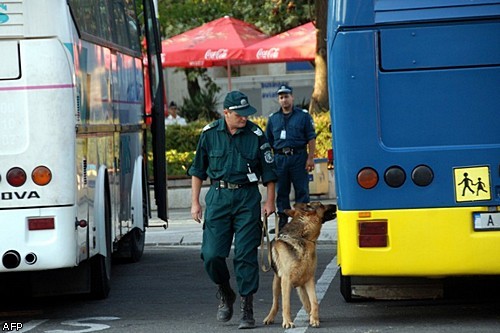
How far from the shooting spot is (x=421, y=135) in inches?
403

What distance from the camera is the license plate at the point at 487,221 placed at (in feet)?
33.2

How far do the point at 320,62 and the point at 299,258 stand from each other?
1583cm

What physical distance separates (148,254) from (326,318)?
6834 millimetres

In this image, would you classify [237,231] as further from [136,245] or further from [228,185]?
[136,245]

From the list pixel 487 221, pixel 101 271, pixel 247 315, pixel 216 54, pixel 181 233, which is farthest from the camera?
pixel 216 54

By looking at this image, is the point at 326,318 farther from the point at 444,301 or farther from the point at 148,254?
the point at 148,254

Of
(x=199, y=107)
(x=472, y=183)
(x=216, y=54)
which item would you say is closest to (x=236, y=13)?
(x=199, y=107)

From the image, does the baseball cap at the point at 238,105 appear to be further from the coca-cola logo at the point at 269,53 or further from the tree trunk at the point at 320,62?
the coca-cola logo at the point at 269,53

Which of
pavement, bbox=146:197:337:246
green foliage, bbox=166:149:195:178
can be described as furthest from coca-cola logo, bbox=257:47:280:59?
pavement, bbox=146:197:337:246

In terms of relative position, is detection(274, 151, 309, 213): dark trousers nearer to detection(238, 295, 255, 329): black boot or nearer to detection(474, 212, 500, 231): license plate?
detection(238, 295, 255, 329): black boot

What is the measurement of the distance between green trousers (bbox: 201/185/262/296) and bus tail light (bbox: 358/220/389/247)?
1084 mm

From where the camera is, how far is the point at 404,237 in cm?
1020

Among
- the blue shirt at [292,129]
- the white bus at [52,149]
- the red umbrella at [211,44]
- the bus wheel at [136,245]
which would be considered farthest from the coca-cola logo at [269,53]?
the white bus at [52,149]

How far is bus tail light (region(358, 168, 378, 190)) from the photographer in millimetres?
10242
